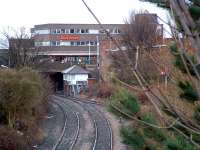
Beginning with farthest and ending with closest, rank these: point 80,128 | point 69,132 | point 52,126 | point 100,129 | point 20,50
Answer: point 20,50
point 52,126
point 80,128
point 100,129
point 69,132

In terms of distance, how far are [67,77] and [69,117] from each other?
81.1ft

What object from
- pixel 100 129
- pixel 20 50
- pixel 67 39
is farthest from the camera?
pixel 67 39

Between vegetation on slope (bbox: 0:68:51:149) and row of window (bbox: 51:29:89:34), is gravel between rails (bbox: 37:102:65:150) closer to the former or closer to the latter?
vegetation on slope (bbox: 0:68:51:149)

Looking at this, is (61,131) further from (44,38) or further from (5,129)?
(44,38)

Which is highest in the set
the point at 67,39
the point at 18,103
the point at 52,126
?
the point at 67,39

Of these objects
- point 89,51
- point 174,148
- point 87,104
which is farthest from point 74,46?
point 174,148

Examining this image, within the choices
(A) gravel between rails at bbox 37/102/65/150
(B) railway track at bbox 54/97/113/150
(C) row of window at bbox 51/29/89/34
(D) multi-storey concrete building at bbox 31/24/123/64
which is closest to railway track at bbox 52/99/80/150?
(A) gravel between rails at bbox 37/102/65/150

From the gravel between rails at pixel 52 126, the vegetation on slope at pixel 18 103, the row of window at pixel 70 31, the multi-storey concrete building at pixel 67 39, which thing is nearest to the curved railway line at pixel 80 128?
the gravel between rails at pixel 52 126

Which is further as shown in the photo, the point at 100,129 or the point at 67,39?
the point at 67,39

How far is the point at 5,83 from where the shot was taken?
2734 cm

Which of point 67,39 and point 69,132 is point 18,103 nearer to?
point 69,132

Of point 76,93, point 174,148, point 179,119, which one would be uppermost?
point 179,119

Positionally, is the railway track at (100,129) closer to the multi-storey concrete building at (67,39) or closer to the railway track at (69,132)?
the railway track at (69,132)

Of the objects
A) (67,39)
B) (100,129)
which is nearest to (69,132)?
(100,129)
